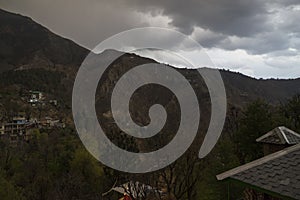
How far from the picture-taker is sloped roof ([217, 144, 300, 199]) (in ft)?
12.9

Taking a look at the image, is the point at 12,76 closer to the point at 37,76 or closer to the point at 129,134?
the point at 37,76

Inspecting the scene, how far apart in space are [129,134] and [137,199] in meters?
16.5

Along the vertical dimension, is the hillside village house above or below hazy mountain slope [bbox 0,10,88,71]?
below

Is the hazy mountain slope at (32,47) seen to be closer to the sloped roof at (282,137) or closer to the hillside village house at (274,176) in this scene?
the sloped roof at (282,137)

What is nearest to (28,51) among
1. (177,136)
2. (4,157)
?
(4,157)

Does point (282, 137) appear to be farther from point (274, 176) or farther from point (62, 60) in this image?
point (62, 60)

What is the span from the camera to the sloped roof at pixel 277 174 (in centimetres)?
394

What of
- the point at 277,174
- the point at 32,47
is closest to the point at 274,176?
the point at 277,174

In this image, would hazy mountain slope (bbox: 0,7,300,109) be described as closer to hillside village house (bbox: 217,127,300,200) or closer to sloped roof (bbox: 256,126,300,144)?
sloped roof (bbox: 256,126,300,144)

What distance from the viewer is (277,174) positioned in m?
4.23

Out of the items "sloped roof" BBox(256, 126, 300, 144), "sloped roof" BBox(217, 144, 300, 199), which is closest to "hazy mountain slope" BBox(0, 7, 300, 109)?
"sloped roof" BBox(256, 126, 300, 144)

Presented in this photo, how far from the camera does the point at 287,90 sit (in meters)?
117

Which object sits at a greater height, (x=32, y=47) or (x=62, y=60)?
(x=32, y=47)

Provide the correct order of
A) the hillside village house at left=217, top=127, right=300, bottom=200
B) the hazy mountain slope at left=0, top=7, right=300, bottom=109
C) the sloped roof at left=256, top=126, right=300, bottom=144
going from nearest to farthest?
the hillside village house at left=217, top=127, right=300, bottom=200
the sloped roof at left=256, top=126, right=300, bottom=144
the hazy mountain slope at left=0, top=7, right=300, bottom=109
